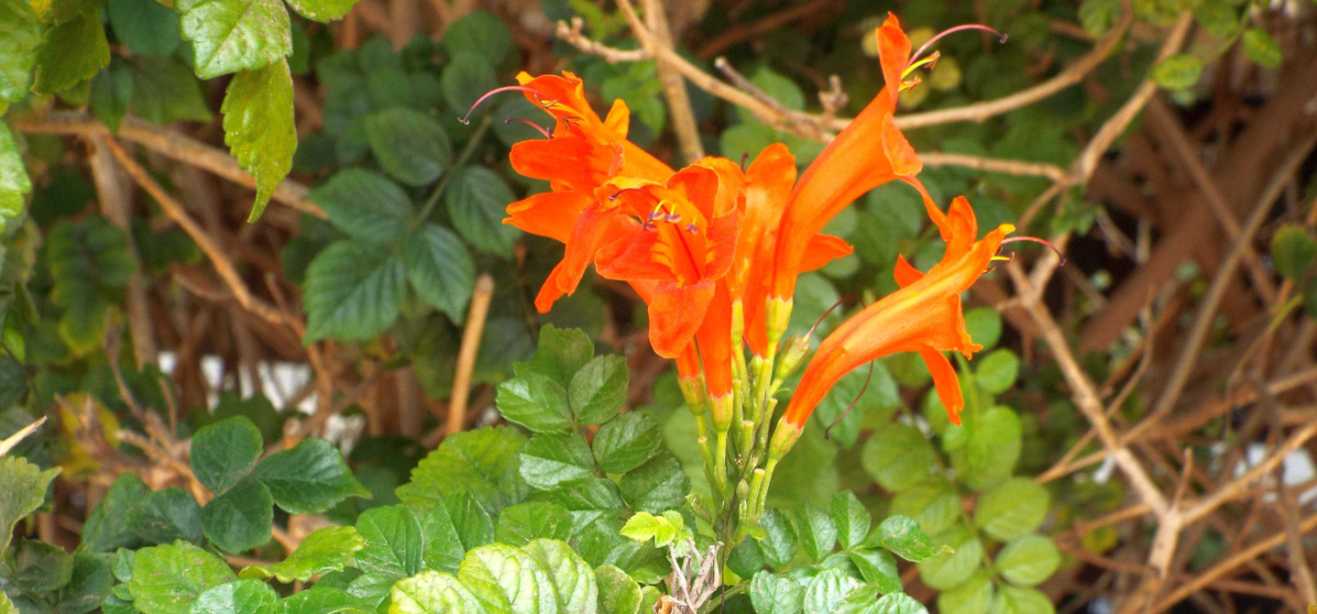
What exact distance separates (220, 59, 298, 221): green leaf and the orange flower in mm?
82

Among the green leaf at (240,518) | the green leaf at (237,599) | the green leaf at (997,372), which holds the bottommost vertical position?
the green leaf at (997,372)

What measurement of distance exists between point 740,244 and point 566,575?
15 cm

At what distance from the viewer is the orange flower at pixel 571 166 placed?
0.48 meters

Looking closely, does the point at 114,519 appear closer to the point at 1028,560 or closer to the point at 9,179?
the point at 9,179

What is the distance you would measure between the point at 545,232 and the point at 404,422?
0.72 metres

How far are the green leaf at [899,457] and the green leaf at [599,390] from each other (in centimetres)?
33

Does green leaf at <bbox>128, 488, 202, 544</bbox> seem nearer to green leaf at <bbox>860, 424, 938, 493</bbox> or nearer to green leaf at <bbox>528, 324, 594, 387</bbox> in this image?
green leaf at <bbox>528, 324, 594, 387</bbox>

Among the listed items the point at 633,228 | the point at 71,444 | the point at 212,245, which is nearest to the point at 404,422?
the point at 212,245

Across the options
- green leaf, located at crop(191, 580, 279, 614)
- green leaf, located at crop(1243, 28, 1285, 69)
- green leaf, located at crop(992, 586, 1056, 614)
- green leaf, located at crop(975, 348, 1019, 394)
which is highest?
green leaf, located at crop(1243, 28, 1285, 69)

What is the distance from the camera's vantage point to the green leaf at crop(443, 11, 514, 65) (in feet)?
3.10

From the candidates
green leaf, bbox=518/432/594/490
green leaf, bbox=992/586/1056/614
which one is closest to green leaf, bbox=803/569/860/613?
green leaf, bbox=518/432/594/490

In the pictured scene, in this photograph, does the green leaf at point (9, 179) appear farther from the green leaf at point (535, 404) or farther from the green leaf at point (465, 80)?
the green leaf at point (465, 80)

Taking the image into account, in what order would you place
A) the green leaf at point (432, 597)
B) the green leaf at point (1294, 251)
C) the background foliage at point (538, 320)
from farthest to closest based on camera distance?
the green leaf at point (1294, 251) < the background foliage at point (538, 320) < the green leaf at point (432, 597)

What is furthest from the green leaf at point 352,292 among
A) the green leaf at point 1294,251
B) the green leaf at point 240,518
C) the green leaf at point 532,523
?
the green leaf at point 1294,251
